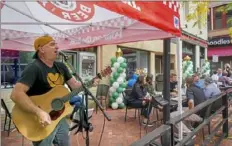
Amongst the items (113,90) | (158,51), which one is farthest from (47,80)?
(158,51)

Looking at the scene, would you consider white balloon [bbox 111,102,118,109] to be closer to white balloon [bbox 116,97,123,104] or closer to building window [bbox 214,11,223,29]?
white balloon [bbox 116,97,123,104]

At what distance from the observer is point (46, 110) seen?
2.94m

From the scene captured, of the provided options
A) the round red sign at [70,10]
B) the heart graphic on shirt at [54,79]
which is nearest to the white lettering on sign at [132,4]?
the heart graphic on shirt at [54,79]

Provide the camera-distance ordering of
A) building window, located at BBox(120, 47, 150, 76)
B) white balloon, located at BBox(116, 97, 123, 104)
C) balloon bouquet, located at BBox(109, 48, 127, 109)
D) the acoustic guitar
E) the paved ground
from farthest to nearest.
A: 1. building window, located at BBox(120, 47, 150, 76)
2. white balloon, located at BBox(116, 97, 123, 104)
3. balloon bouquet, located at BBox(109, 48, 127, 109)
4. the paved ground
5. the acoustic guitar

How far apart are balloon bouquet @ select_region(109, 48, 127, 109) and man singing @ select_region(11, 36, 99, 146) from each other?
645 cm

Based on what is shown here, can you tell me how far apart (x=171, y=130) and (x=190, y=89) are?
149 inches

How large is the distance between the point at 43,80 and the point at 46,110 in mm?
295

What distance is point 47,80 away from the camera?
2.97 metres

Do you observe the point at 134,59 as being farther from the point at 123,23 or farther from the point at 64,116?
the point at 64,116

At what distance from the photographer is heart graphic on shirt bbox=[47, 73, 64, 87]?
9.88 feet

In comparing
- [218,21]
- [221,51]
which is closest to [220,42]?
[221,51]

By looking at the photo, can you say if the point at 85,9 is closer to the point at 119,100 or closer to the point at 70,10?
the point at 70,10

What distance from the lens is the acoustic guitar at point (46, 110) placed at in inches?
113

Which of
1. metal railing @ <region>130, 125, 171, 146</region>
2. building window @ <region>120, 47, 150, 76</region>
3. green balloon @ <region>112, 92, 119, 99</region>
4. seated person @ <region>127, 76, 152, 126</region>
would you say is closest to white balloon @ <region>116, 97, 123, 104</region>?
green balloon @ <region>112, 92, 119, 99</region>
